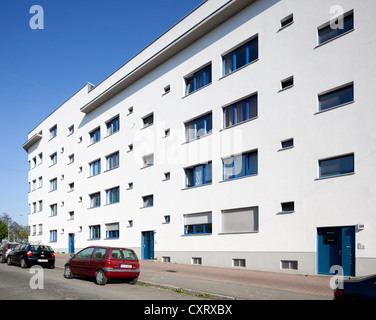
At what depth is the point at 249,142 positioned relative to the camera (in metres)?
18.5

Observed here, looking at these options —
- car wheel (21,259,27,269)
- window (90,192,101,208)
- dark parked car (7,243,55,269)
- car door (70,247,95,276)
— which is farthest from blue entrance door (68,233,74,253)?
car door (70,247,95,276)

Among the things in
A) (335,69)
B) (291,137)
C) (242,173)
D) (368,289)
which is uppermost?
(335,69)

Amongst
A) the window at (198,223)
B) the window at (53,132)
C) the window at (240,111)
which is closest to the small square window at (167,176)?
the window at (198,223)

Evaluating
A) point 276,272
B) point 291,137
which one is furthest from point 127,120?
point 276,272

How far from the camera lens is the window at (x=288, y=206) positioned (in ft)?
53.4

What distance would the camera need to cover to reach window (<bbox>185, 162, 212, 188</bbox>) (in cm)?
2078

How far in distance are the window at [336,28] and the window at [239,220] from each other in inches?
333

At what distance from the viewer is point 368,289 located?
21.7 ft

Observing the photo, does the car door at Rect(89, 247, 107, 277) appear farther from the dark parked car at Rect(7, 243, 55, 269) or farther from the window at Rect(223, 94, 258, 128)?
the window at Rect(223, 94, 258, 128)

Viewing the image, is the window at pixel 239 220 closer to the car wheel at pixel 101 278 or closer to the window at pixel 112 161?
the car wheel at pixel 101 278

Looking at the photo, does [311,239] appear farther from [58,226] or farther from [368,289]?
[58,226]

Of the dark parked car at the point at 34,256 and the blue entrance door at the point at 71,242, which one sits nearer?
the dark parked car at the point at 34,256

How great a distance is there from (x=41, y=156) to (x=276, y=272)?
3709 cm
